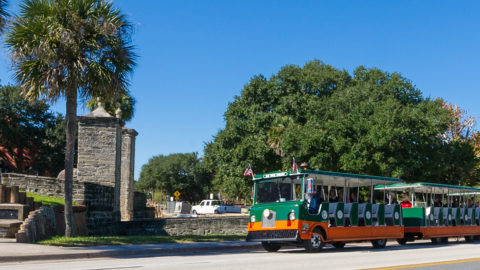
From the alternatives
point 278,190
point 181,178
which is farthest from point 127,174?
point 181,178

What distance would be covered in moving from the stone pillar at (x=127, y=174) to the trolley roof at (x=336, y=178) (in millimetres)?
18271

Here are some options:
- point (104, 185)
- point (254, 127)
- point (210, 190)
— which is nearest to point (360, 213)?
point (104, 185)

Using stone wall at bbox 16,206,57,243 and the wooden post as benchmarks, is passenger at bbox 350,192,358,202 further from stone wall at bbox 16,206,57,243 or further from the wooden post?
the wooden post

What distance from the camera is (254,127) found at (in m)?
40.2

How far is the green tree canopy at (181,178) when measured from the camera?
87500 millimetres

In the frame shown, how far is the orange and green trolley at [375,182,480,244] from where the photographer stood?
68.9 feet

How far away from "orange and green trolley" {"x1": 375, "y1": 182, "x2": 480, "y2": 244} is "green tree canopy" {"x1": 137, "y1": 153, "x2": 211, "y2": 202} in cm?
6378

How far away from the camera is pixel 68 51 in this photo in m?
17.6

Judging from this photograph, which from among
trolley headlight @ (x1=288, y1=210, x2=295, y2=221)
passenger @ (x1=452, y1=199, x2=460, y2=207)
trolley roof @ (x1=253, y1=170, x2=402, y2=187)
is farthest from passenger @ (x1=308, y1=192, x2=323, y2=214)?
passenger @ (x1=452, y1=199, x2=460, y2=207)

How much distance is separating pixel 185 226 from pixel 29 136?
115 ft

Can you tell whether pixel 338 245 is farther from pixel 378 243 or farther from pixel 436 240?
pixel 436 240

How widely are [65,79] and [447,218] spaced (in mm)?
16518

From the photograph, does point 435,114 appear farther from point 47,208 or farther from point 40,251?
point 40,251

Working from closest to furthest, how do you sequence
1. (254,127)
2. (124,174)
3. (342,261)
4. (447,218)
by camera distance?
(342,261), (447,218), (124,174), (254,127)
